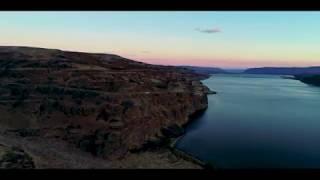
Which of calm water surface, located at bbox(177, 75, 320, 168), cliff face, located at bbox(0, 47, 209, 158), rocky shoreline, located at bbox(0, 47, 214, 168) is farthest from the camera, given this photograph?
cliff face, located at bbox(0, 47, 209, 158)

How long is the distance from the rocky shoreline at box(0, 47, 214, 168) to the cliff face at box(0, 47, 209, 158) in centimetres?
6

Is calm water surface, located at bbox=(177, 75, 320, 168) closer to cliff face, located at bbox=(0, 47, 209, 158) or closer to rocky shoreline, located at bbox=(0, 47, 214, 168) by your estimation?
rocky shoreline, located at bbox=(0, 47, 214, 168)

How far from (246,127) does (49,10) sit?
22.5 metres

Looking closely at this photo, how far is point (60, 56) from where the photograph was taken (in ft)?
104

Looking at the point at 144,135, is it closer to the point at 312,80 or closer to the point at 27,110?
the point at 27,110

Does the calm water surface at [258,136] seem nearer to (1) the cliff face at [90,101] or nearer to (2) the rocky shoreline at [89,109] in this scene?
(2) the rocky shoreline at [89,109]

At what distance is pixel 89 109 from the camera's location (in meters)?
25.4

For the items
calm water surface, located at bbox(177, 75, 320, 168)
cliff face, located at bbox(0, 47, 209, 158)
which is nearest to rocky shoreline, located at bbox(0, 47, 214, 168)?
cliff face, located at bbox(0, 47, 209, 158)

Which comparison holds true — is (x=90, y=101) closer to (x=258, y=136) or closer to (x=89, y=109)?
(x=89, y=109)

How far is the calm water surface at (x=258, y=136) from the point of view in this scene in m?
17.4

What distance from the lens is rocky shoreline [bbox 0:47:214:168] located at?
21.5m

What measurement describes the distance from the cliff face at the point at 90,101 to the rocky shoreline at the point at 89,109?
0.06 meters

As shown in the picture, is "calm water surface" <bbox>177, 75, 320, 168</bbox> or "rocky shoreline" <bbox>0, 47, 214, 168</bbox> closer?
"calm water surface" <bbox>177, 75, 320, 168</bbox>

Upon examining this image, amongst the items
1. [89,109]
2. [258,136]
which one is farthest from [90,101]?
[258,136]
